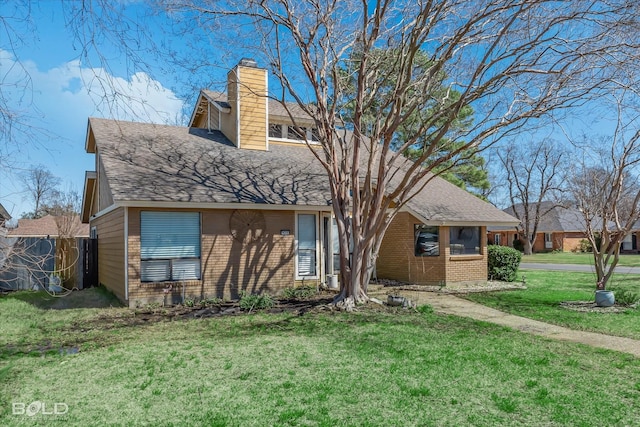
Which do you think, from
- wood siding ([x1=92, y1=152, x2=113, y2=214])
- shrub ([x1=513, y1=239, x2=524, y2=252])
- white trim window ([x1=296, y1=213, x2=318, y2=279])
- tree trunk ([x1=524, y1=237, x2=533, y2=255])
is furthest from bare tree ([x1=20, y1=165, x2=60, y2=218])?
shrub ([x1=513, y1=239, x2=524, y2=252])

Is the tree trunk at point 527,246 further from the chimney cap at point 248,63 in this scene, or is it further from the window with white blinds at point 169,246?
the window with white blinds at point 169,246

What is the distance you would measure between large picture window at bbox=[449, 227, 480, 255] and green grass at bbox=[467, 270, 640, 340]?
2008 millimetres

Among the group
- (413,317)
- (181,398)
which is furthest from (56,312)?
(413,317)

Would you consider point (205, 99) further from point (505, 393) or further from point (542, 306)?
point (505, 393)

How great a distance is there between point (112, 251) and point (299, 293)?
16.8 ft

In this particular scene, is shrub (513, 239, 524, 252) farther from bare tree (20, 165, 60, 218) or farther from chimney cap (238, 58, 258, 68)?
bare tree (20, 165, 60, 218)

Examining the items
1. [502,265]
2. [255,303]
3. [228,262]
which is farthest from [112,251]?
[502,265]

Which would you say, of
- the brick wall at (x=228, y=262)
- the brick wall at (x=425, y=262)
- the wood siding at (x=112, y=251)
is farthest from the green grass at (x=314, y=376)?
the brick wall at (x=425, y=262)

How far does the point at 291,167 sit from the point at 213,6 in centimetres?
597

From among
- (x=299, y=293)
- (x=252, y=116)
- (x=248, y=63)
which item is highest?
(x=248, y=63)

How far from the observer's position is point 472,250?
15562mm

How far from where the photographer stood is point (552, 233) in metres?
45.7

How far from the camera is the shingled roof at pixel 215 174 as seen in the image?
38.0 feet

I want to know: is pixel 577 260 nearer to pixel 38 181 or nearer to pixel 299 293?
pixel 299 293
